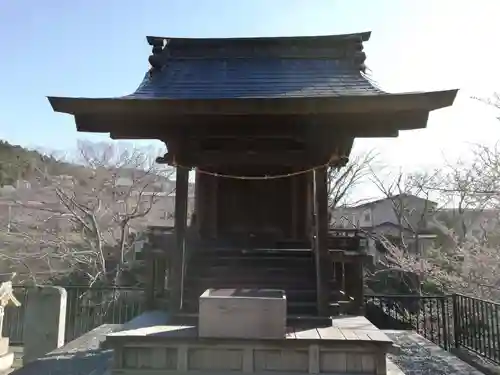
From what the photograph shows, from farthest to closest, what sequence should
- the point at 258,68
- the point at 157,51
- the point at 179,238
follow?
the point at 157,51, the point at 258,68, the point at 179,238

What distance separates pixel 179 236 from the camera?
201 inches

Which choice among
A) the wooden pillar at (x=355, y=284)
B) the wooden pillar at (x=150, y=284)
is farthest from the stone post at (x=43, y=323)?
the wooden pillar at (x=355, y=284)

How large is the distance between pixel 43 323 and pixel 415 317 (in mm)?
9092

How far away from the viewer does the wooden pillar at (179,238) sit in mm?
4945

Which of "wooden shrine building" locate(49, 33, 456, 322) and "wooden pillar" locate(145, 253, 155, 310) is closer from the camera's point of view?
"wooden shrine building" locate(49, 33, 456, 322)

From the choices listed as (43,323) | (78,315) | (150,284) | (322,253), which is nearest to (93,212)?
(78,315)

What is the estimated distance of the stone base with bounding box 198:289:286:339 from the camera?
A: 410 centimetres

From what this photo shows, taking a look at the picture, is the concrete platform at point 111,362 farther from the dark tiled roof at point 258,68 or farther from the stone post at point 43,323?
the dark tiled roof at point 258,68

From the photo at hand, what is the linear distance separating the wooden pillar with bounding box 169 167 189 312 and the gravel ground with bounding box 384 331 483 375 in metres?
2.87

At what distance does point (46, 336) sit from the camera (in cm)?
800

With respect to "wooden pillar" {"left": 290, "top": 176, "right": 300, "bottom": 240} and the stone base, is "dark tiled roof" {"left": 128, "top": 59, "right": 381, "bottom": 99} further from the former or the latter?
the stone base

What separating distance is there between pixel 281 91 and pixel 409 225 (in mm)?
15809

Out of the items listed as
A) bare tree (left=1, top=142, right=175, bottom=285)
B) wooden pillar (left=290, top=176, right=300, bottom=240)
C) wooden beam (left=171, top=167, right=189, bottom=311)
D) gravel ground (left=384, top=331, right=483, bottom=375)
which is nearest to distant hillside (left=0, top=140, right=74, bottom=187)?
bare tree (left=1, top=142, right=175, bottom=285)

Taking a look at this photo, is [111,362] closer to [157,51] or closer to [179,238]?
[179,238]
